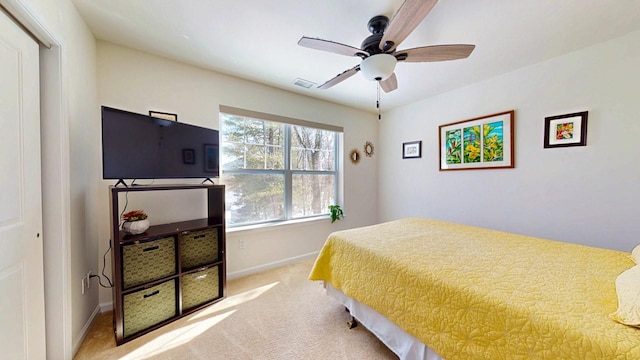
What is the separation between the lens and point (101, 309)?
196 centimetres

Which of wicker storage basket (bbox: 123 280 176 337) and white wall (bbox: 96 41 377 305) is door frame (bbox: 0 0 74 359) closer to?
wicker storage basket (bbox: 123 280 176 337)

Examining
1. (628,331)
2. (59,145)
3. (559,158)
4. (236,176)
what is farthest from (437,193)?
(59,145)

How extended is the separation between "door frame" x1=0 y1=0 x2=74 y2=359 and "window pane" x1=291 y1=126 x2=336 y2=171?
2.21 meters

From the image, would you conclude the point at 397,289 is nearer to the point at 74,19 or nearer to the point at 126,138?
the point at 126,138

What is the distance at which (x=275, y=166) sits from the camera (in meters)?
3.05

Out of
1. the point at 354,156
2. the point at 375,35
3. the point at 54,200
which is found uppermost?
the point at 375,35

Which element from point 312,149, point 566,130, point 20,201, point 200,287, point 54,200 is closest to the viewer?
point 20,201

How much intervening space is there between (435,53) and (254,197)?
2.44m

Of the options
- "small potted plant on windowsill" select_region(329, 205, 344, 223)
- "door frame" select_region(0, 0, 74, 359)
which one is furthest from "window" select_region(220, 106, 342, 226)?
"door frame" select_region(0, 0, 74, 359)

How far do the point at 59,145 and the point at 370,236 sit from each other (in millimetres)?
2294

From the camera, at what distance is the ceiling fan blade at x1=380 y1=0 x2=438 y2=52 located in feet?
3.78

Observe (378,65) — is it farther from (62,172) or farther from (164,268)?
(164,268)

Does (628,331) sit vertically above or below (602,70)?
below

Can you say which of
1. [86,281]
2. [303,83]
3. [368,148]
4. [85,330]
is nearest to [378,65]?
[303,83]
